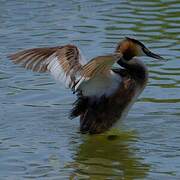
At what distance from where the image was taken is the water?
8.25m

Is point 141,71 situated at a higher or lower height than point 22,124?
higher

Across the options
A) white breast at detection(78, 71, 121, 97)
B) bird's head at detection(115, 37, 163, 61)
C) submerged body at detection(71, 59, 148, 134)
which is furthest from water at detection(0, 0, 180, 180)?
bird's head at detection(115, 37, 163, 61)

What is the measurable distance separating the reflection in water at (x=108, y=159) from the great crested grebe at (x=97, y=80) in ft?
0.61

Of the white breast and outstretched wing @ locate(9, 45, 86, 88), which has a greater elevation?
outstretched wing @ locate(9, 45, 86, 88)

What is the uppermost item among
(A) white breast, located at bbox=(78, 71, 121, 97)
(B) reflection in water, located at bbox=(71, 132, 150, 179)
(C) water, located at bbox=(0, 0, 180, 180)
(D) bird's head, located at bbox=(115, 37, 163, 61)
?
(D) bird's head, located at bbox=(115, 37, 163, 61)

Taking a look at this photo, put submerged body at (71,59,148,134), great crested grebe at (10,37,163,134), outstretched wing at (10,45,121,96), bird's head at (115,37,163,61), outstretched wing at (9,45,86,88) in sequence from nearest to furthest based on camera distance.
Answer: outstretched wing at (10,45,121,96) → outstretched wing at (9,45,86,88) → great crested grebe at (10,37,163,134) → submerged body at (71,59,148,134) → bird's head at (115,37,163,61)

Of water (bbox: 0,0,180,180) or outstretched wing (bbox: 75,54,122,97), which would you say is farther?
water (bbox: 0,0,180,180)

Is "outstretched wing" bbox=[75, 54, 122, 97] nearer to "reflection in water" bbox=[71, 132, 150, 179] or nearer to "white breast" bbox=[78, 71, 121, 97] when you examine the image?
"white breast" bbox=[78, 71, 121, 97]

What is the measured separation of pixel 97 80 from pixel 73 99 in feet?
5.75

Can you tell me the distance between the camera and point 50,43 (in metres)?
12.6

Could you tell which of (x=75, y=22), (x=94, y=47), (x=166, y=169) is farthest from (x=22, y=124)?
(x=75, y=22)

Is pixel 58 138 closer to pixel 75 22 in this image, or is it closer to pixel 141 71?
pixel 141 71

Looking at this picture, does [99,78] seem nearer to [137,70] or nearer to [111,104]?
[111,104]

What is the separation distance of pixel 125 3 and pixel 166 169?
7147 mm
